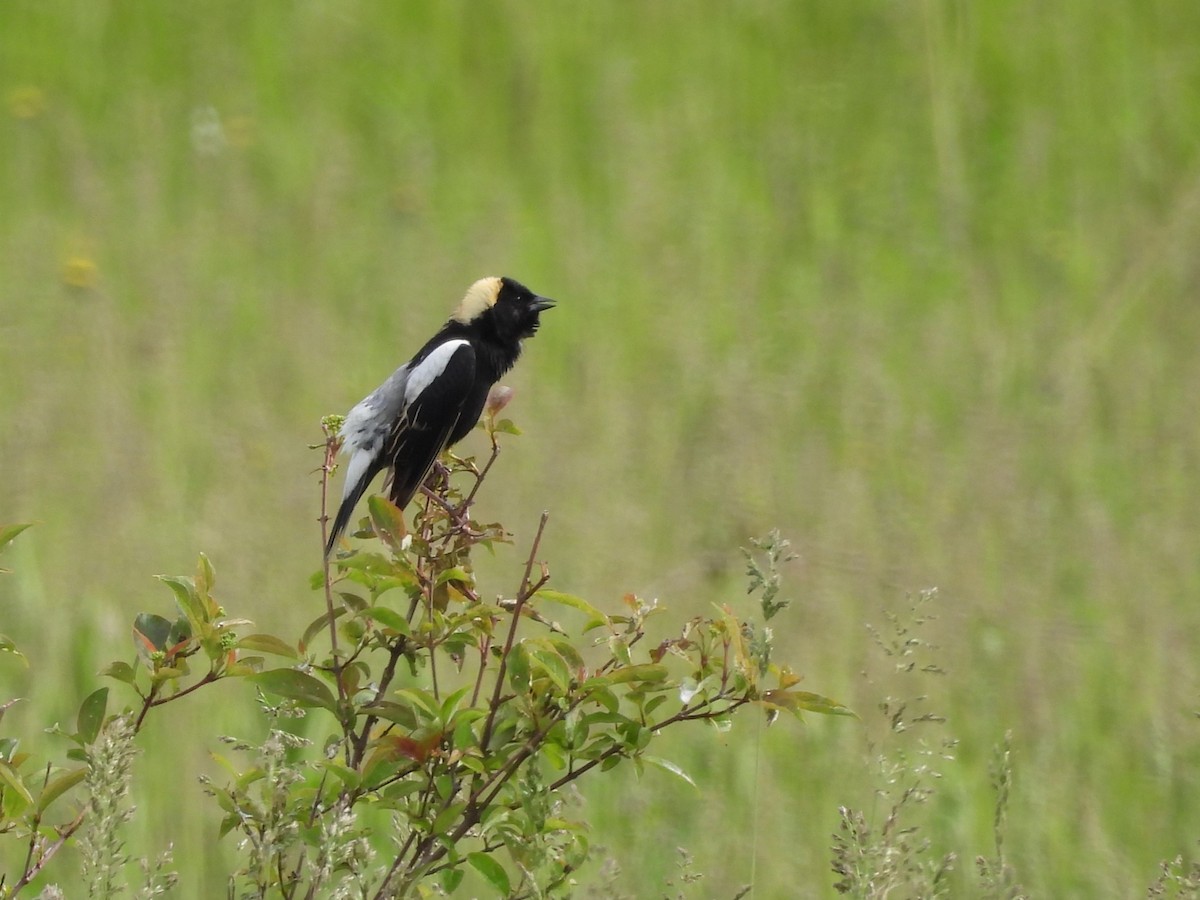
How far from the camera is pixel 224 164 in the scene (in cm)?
636

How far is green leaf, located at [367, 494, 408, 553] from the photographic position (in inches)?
72.6

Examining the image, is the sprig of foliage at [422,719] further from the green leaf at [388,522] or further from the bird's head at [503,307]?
the bird's head at [503,307]

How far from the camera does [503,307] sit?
3799 mm

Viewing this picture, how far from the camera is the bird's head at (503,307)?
3783 mm

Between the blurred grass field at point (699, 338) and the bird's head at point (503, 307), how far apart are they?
2.05 ft

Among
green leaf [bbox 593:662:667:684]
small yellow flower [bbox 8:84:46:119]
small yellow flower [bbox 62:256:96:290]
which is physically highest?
A: small yellow flower [bbox 8:84:46:119]

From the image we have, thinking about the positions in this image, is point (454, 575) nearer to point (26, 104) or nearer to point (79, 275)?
point (79, 275)

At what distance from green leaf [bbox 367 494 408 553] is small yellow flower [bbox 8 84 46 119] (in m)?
5.36

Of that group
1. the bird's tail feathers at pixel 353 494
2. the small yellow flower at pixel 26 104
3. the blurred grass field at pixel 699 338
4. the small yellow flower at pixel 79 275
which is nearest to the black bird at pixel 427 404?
the bird's tail feathers at pixel 353 494

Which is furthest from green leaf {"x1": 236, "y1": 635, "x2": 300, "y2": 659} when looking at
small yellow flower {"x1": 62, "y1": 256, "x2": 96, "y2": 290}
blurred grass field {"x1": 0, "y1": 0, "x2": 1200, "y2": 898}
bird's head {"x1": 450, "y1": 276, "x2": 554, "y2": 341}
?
small yellow flower {"x1": 62, "y1": 256, "x2": 96, "y2": 290}

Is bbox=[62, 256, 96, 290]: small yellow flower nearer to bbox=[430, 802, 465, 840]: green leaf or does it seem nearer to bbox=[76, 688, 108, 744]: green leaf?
bbox=[76, 688, 108, 744]: green leaf

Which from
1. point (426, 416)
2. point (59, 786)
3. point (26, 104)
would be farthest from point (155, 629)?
point (26, 104)

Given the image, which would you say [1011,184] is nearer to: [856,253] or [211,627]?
[856,253]

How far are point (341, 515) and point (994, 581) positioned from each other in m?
1.87
